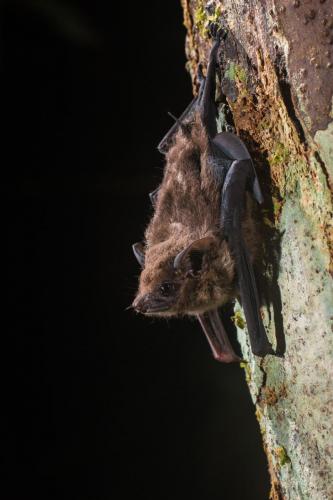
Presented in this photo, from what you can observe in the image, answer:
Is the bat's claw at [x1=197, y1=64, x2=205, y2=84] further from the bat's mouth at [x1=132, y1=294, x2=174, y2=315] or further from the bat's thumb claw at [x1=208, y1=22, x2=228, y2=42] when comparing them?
the bat's mouth at [x1=132, y1=294, x2=174, y2=315]

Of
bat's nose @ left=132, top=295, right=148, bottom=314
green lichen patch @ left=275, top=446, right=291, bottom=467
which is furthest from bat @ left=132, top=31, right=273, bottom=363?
green lichen patch @ left=275, top=446, right=291, bottom=467

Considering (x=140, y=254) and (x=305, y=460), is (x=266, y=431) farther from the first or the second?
Answer: (x=140, y=254)

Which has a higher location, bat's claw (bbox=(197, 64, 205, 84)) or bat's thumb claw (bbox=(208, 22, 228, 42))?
bat's claw (bbox=(197, 64, 205, 84))

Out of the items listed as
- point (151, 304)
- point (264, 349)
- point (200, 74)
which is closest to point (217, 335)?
point (151, 304)

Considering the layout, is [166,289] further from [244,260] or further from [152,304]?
[244,260]

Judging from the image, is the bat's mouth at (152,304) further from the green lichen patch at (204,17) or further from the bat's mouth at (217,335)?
the green lichen patch at (204,17)

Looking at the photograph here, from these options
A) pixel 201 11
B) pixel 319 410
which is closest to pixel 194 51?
pixel 201 11
